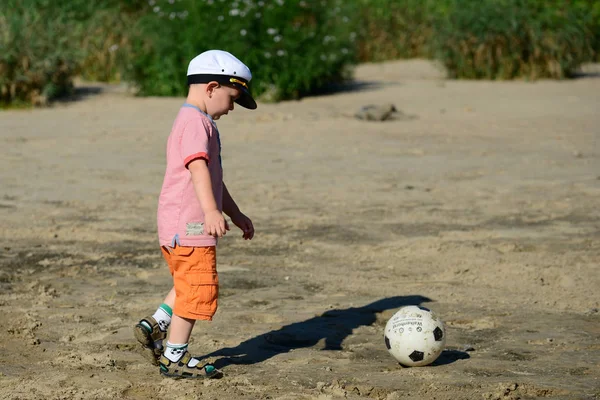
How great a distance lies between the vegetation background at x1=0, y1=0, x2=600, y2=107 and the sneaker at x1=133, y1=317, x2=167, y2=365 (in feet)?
32.5

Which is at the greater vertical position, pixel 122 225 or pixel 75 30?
pixel 75 30

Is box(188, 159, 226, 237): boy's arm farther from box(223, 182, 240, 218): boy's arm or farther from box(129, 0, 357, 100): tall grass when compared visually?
box(129, 0, 357, 100): tall grass

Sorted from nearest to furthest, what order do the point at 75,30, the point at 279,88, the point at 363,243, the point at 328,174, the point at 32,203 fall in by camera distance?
the point at 363,243 < the point at 32,203 < the point at 328,174 < the point at 279,88 < the point at 75,30

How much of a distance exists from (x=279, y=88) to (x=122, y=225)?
7.38 m

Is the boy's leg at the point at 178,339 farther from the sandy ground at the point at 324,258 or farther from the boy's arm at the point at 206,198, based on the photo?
the boy's arm at the point at 206,198

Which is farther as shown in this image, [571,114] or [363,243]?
[571,114]

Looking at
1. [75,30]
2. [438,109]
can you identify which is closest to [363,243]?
[438,109]

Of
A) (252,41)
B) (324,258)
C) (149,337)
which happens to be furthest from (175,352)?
(252,41)

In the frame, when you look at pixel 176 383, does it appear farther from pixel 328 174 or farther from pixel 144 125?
pixel 144 125

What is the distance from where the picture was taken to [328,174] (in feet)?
31.0

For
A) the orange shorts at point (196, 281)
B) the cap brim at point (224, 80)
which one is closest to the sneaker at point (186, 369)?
the orange shorts at point (196, 281)

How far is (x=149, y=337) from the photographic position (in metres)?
4.35

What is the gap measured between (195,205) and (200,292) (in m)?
0.37

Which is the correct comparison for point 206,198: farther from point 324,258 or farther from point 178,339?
point 324,258
